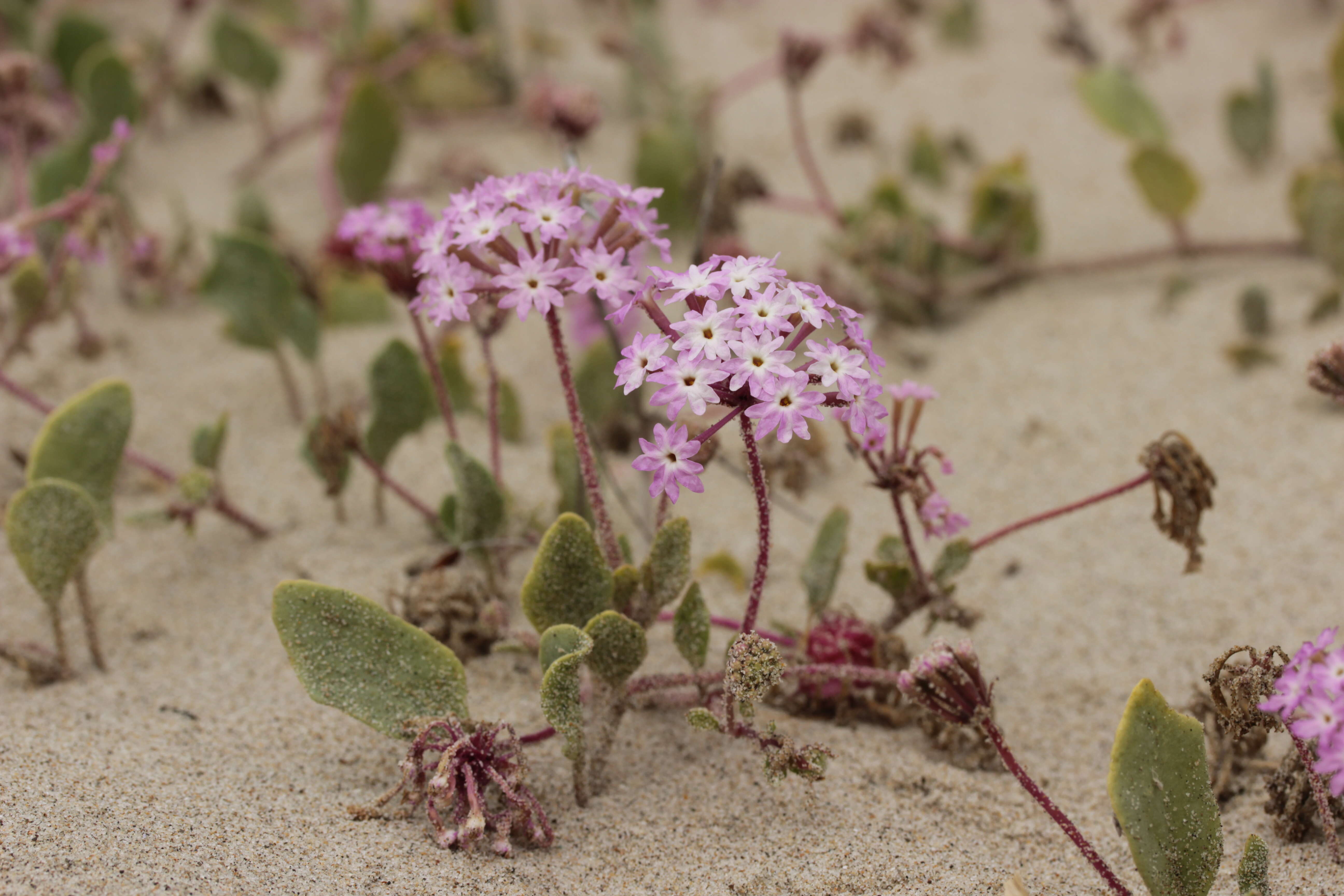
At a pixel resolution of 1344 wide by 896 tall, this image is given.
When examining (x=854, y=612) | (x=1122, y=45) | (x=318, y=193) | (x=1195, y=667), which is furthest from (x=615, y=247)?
(x=1122, y=45)

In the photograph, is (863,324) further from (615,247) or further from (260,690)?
(260,690)

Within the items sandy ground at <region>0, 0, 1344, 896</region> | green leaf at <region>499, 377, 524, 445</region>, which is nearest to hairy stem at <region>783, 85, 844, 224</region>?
sandy ground at <region>0, 0, 1344, 896</region>

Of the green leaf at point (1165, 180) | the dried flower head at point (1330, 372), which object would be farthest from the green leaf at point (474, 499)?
the green leaf at point (1165, 180)

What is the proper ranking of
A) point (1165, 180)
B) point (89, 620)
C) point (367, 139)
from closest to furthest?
point (89, 620) < point (1165, 180) < point (367, 139)

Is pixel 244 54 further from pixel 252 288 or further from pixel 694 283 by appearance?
pixel 694 283

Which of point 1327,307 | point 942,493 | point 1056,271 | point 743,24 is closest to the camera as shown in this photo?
point 942,493

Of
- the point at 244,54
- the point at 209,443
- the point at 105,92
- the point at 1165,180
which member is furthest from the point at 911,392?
the point at 244,54

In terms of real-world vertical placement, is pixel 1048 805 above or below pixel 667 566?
below
